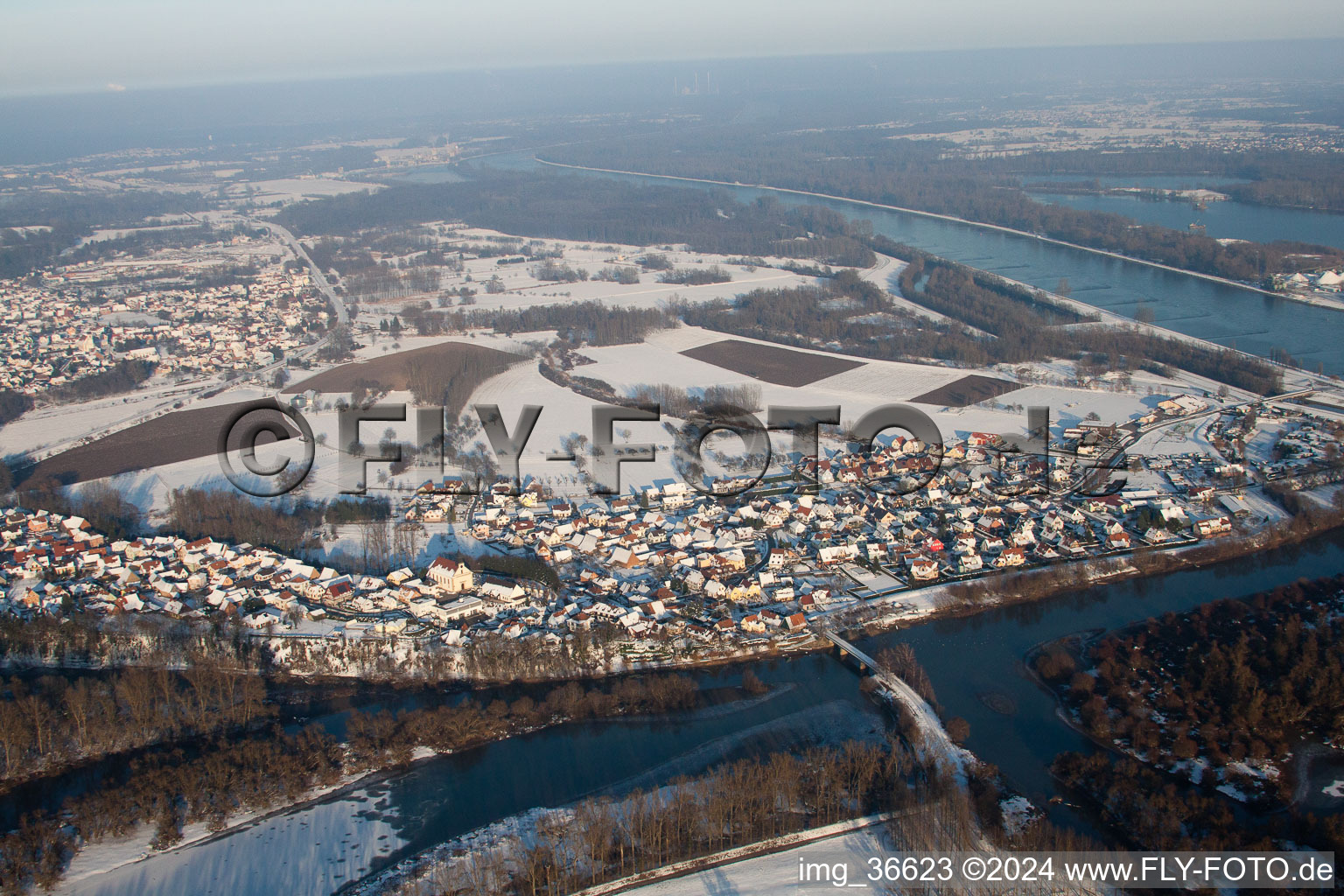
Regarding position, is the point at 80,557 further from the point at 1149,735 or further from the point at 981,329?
the point at 981,329

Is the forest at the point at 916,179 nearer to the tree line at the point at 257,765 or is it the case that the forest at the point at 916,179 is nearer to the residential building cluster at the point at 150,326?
the residential building cluster at the point at 150,326

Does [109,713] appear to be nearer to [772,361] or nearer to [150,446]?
[150,446]

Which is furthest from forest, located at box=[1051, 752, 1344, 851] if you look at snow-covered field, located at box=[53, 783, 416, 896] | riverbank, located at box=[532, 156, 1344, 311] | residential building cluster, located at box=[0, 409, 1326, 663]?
riverbank, located at box=[532, 156, 1344, 311]

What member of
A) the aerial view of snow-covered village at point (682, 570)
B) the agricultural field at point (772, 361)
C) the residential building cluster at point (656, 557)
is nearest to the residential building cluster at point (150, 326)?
the aerial view of snow-covered village at point (682, 570)

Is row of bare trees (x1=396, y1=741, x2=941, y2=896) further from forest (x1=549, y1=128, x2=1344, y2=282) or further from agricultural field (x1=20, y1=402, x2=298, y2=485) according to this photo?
forest (x1=549, y1=128, x2=1344, y2=282)

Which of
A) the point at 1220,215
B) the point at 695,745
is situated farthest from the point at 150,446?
the point at 1220,215

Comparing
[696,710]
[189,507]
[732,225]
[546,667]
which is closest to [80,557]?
[189,507]
